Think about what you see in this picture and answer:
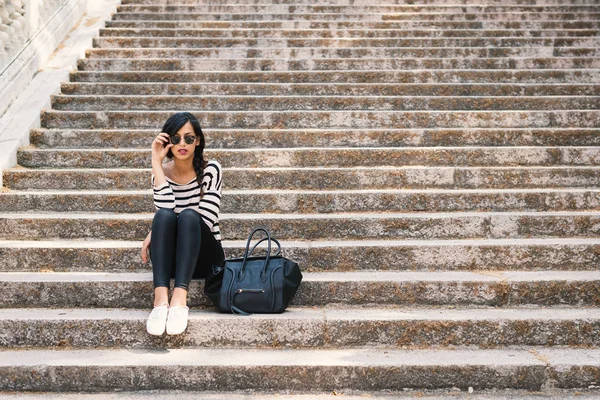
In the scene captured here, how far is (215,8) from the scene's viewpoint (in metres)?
8.50

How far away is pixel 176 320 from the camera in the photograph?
10.7ft

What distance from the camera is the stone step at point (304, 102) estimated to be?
19.1 ft

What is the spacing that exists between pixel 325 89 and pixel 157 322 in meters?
3.47

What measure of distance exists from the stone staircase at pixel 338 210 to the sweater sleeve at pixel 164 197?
1.64 ft

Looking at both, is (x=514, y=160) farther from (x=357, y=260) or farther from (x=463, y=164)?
(x=357, y=260)

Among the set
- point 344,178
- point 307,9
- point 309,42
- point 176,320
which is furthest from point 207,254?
point 307,9

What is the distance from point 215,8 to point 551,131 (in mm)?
4965

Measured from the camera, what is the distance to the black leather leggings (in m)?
3.40

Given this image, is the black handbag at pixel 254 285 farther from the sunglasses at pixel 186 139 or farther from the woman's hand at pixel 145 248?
the sunglasses at pixel 186 139

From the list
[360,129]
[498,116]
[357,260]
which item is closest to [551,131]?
[498,116]

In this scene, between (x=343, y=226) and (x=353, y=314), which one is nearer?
(x=353, y=314)

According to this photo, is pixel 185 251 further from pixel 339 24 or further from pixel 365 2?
pixel 365 2

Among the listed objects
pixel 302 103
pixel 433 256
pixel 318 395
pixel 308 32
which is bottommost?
pixel 318 395

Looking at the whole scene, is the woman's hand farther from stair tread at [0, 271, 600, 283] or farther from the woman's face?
the woman's face
